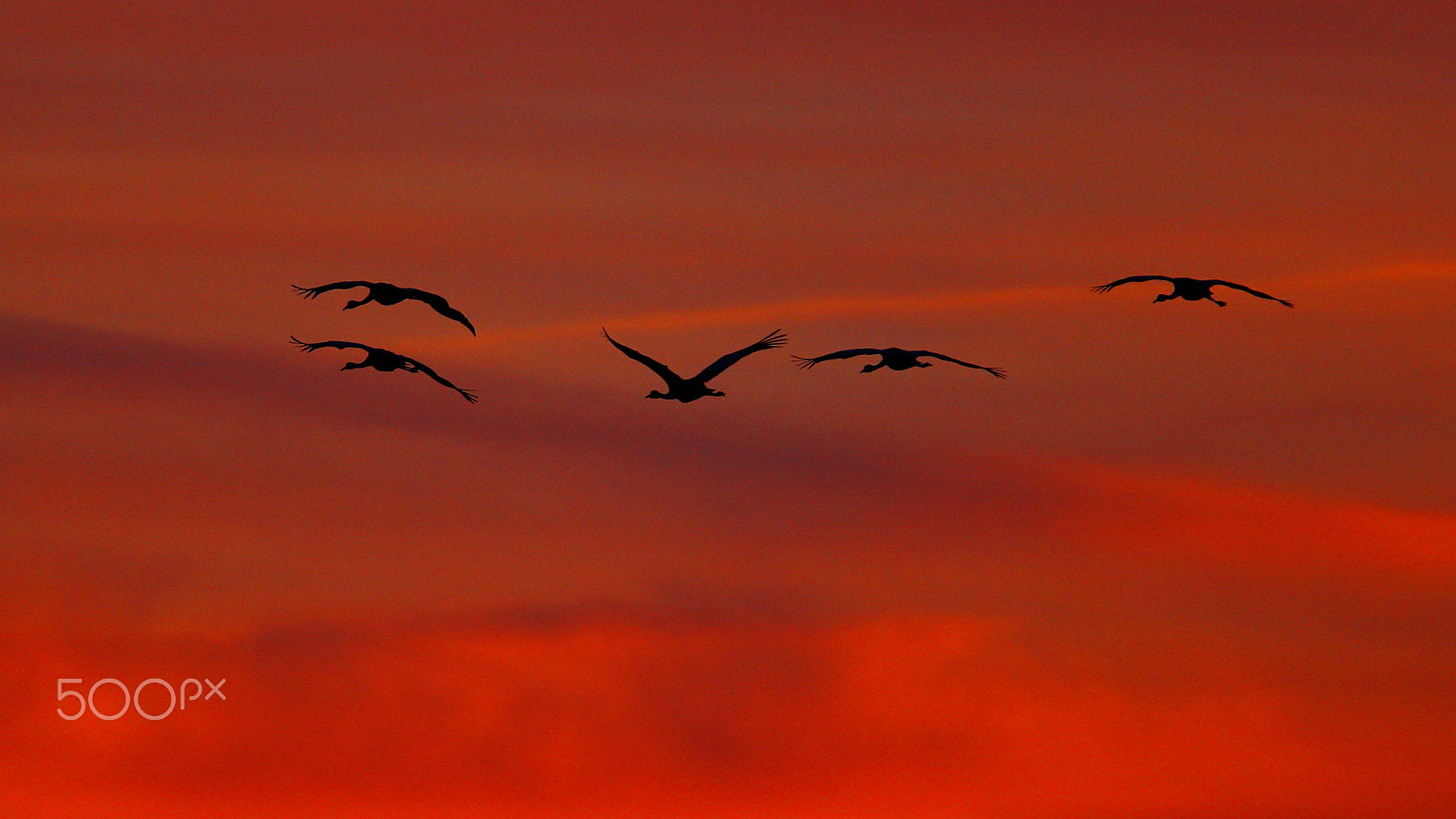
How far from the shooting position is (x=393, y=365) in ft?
244

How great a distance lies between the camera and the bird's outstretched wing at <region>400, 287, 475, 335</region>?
70.7m

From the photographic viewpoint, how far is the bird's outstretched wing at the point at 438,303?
70.7 metres

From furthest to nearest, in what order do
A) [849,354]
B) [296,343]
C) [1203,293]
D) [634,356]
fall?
[1203,293]
[849,354]
[296,343]
[634,356]

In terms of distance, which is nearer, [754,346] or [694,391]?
[754,346]

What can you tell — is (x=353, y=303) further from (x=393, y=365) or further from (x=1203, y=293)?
(x=1203, y=293)

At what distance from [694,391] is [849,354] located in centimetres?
704

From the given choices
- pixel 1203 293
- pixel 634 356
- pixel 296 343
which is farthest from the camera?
pixel 1203 293

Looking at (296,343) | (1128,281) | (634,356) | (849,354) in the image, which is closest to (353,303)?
(296,343)

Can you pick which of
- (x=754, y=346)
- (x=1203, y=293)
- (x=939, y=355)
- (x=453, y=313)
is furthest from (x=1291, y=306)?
(x=453, y=313)

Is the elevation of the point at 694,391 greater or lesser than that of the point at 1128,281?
lesser

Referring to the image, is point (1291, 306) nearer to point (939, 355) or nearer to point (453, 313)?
point (939, 355)

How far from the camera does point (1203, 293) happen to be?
80500 millimetres

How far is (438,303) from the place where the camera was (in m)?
71.3

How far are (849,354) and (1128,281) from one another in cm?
1254
